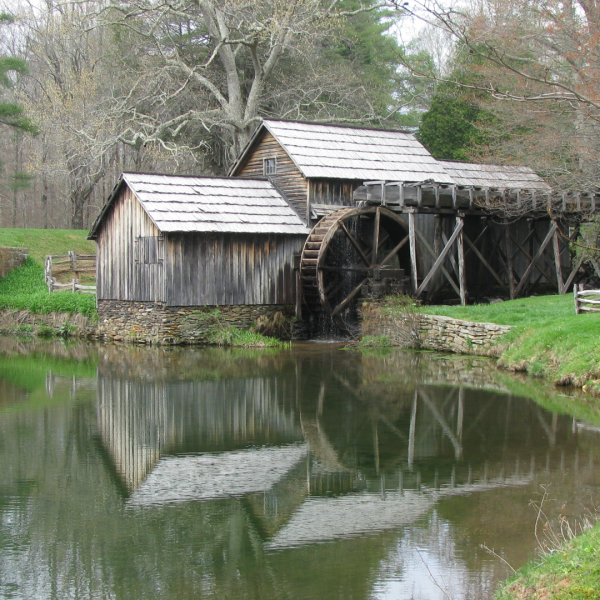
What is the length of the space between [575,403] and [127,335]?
1354 cm

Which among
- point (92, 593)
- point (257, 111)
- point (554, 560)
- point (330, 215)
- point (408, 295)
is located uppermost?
point (257, 111)

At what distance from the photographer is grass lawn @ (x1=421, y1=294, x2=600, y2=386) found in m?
13.9

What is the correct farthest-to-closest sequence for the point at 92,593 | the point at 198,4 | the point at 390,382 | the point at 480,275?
the point at 198,4
the point at 480,275
the point at 390,382
the point at 92,593

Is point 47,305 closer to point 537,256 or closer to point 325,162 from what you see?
point 325,162

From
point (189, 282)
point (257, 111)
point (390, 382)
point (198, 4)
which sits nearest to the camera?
point (390, 382)

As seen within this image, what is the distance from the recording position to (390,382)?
14828 mm

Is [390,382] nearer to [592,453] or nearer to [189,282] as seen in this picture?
[592,453]

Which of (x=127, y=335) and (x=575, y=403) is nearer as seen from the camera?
(x=575, y=403)

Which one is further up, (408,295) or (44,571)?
(408,295)

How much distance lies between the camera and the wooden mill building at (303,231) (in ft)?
71.3

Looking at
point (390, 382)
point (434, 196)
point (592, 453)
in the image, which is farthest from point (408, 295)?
point (592, 453)

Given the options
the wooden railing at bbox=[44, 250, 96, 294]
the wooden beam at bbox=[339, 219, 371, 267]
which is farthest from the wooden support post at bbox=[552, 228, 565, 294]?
the wooden railing at bbox=[44, 250, 96, 294]

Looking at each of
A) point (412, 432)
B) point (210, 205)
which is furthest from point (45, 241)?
point (412, 432)

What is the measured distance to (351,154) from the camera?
24.8 meters
